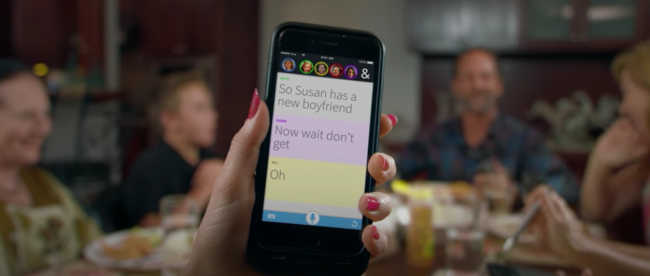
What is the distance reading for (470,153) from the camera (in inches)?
60.9

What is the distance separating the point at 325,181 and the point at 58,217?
56 centimetres

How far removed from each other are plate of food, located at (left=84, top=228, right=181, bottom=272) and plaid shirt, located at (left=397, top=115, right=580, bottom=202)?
920 mm

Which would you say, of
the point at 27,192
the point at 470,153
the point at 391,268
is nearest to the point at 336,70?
the point at 391,268

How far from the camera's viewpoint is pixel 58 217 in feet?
2.43

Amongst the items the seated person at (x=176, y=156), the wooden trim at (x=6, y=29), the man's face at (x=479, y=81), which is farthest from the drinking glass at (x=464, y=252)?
the wooden trim at (x=6, y=29)

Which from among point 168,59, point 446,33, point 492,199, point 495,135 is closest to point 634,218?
point 492,199

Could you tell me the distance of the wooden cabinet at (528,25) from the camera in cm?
228

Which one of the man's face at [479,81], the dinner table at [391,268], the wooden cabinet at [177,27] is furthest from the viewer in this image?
the wooden cabinet at [177,27]

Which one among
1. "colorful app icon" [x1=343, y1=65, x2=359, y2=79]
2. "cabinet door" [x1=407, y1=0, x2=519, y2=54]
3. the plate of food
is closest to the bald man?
"cabinet door" [x1=407, y1=0, x2=519, y2=54]

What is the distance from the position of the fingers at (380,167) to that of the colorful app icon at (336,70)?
0.07 meters

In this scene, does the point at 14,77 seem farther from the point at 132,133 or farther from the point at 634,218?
the point at 132,133

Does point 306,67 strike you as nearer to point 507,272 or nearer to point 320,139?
point 320,139

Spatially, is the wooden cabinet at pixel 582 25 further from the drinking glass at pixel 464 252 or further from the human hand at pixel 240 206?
the human hand at pixel 240 206

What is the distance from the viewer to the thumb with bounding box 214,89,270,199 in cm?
34
